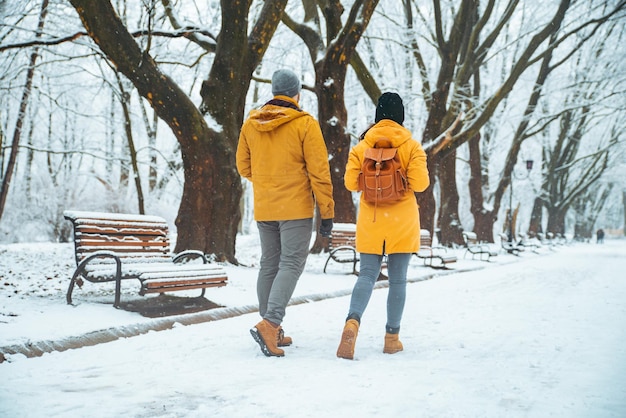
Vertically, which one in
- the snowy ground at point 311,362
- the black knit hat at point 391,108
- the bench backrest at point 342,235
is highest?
the black knit hat at point 391,108

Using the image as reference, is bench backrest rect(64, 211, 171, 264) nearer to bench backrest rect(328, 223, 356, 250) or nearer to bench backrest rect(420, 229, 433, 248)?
bench backrest rect(328, 223, 356, 250)

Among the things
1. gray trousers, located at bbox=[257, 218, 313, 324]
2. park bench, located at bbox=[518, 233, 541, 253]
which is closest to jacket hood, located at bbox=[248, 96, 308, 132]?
gray trousers, located at bbox=[257, 218, 313, 324]

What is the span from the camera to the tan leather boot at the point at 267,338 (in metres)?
3.53

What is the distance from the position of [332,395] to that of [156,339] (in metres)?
1.89

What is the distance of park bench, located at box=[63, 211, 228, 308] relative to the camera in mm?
4953

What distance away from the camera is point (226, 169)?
8.77 m

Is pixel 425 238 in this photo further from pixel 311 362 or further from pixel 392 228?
pixel 311 362

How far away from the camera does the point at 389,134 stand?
379cm

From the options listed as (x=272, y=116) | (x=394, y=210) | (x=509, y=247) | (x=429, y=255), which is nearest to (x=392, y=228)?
(x=394, y=210)

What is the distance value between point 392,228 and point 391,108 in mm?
885

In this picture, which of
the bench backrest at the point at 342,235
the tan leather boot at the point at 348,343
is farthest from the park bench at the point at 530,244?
the tan leather boot at the point at 348,343

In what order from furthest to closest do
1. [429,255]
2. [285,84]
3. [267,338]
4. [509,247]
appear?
[509,247] < [429,255] < [285,84] < [267,338]

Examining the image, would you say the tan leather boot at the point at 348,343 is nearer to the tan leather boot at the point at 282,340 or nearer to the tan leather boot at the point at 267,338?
the tan leather boot at the point at 267,338

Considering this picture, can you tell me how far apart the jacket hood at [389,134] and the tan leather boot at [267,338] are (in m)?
1.49
